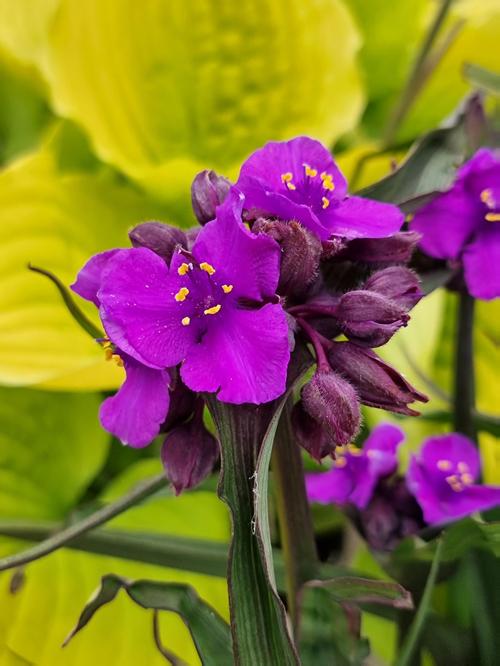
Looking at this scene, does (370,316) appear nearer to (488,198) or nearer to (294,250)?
(294,250)

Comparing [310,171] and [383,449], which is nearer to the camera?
[310,171]

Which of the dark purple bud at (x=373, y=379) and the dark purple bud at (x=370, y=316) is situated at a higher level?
the dark purple bud at (x=370, y=316)

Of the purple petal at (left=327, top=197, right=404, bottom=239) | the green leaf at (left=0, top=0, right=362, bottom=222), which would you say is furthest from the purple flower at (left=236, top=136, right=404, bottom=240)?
the green leaf at (left=0, top=0, right=362, bottom=222)

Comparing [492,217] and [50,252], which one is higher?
[492,217]

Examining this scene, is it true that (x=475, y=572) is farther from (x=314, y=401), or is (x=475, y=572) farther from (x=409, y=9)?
(x=409, y=9)

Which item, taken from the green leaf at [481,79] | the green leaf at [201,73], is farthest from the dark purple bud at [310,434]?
the green leaf at [201,73]

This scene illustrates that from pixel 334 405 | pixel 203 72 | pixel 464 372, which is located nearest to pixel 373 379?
pixel 334 405

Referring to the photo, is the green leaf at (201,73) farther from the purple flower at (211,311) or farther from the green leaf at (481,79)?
the purple flower at (211,311)

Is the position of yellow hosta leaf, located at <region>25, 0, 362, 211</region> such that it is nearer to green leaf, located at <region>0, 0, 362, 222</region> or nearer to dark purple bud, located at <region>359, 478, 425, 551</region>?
green leaf, located at <region>0, 0, 362, 222</region>
